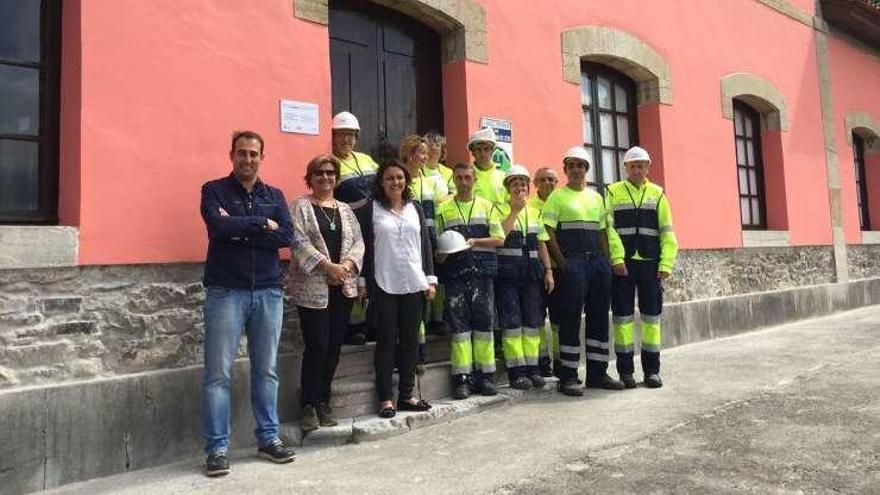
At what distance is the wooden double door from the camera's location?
18.6 ft

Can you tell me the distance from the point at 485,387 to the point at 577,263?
121 centimetres

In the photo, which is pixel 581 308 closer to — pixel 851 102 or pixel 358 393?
pixel 358 393

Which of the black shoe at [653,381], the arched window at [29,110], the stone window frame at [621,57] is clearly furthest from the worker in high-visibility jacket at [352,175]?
the stone window frame at [621,57]

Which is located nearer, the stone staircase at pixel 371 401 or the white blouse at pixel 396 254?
the stone staircase at pixel 371 401

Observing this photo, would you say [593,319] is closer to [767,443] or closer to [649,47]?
[767,443]

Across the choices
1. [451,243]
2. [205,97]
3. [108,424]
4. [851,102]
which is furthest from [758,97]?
[108,424]

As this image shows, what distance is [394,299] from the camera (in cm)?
449

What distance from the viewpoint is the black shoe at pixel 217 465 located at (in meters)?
3.72

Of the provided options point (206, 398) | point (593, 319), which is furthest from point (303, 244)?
point (593, 319)

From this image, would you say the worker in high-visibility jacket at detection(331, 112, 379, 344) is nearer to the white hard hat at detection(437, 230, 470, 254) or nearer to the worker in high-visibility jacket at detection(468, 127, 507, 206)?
the white hard hat at detection(437, 230, 470, 254)

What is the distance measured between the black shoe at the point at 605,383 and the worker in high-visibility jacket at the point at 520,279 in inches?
23.0

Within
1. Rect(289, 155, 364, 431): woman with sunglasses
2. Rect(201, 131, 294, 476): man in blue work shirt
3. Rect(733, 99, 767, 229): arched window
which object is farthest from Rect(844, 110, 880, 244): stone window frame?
Rect(201, 131, 294, 476): man in blue work shirt

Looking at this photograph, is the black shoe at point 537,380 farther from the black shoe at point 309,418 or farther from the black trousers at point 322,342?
the black shoe at point 309,418

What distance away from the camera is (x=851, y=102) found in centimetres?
1162
